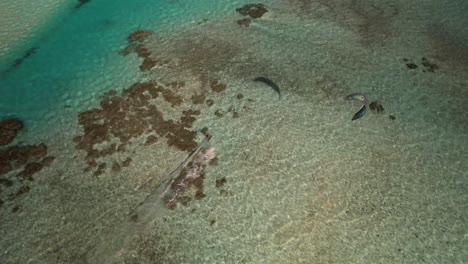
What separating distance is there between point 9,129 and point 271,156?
3.43 m

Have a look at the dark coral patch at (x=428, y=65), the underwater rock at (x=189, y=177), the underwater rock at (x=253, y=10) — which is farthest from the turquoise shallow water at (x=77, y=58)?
A: the dark coral patch at (x=428, y=65)

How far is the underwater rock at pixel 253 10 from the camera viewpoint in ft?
Answer: 21.9

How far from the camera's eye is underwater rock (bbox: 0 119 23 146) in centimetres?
489

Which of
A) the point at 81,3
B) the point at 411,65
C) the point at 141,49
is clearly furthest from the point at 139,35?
the point at 411,65

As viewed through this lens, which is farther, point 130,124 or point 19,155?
point 130,124

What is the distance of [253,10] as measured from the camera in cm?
675

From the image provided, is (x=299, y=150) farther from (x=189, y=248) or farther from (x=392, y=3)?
(x=392, y=3)

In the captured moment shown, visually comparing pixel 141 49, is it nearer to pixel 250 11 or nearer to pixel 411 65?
pixel 250 11

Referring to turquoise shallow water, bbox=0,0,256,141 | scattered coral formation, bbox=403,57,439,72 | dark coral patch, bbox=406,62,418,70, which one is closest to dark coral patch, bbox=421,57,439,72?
scattered coral formation, bbox=403,57,439,72

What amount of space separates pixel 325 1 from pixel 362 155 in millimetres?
3526

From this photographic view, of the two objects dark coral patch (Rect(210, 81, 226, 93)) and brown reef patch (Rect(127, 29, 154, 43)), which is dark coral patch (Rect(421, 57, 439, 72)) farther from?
brown reef patch (Rect(127, 29, 154, 43))

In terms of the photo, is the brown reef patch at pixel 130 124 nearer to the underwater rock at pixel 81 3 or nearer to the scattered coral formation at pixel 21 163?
the scattered coral formation at pixel 21 163

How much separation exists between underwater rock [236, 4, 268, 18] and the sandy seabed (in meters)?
0.38

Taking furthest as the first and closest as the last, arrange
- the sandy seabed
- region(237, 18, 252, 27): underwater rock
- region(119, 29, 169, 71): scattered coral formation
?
1. region(237, 18, 252, 27): underwater rock
2. region(119, 29, 169, 71): scattered coral formation
3. the sandy seabed
